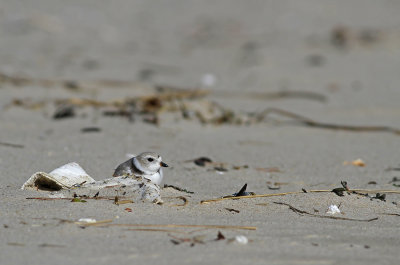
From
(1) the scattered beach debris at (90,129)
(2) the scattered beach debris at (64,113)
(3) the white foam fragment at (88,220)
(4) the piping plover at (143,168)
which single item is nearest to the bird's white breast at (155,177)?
(4) the piping plover at (143,168)

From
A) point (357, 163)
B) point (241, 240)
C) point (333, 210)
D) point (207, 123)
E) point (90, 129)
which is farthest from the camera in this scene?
point (207, 123)

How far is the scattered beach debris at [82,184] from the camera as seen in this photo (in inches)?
125

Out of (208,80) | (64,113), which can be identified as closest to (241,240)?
(64,113)

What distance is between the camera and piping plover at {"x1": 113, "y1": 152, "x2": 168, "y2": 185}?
3439mm

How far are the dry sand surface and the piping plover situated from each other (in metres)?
0.14

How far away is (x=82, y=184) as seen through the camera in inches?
129

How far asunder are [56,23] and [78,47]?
1.24 m

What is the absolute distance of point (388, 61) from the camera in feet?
28.4

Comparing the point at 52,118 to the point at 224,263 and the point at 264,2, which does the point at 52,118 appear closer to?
the point at 224,263

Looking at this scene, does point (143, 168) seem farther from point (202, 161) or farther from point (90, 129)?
point (90, 129)

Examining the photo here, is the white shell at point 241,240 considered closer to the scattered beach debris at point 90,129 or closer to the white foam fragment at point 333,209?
the white foam fragment at point 333,209

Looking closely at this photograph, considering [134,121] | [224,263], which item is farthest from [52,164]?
[224,263]

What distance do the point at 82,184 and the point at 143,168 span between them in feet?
1.12

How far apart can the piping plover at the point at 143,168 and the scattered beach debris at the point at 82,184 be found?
113 millimetres
